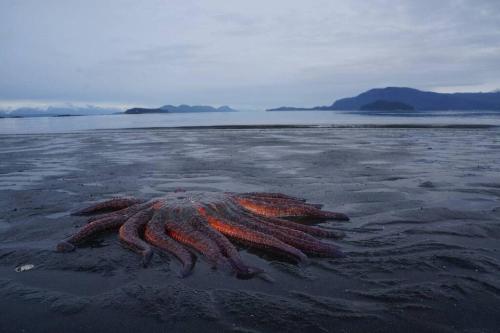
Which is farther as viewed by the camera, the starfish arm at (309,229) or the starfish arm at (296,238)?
the starfish arm at (309,229)

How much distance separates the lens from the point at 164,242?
6.47 meters

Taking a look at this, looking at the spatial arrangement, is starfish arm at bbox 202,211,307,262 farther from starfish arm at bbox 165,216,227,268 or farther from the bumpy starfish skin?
starfish arm at bbox 165,216,227,268

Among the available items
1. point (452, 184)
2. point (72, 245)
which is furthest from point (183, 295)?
point (452, 184)

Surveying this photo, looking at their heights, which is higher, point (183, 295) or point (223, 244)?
point (223, 244)

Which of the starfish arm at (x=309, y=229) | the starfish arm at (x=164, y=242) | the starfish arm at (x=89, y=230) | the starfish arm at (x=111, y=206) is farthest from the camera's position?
the starfish arm at (x=111, y=206)

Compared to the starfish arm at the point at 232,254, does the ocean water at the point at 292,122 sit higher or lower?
higher

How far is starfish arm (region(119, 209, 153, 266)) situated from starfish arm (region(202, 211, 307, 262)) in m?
1.23

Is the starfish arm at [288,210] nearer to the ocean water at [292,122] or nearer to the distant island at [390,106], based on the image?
the ocean water at [292,122]

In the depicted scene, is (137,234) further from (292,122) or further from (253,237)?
(292,122)

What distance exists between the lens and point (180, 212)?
23.0ft

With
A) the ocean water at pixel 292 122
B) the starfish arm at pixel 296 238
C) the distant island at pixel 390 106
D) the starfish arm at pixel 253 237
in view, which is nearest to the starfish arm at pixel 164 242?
the starfish arm at pixel 253 237

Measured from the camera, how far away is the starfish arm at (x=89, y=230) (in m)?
6.79

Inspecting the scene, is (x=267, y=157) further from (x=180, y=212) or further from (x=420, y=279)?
(x=420, y=279)

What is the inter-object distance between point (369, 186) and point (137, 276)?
331 inches
